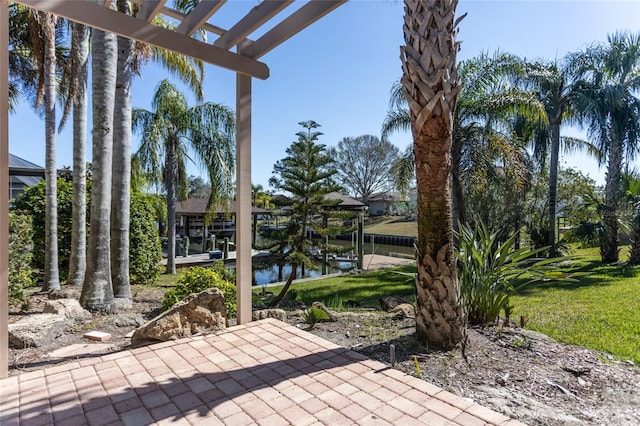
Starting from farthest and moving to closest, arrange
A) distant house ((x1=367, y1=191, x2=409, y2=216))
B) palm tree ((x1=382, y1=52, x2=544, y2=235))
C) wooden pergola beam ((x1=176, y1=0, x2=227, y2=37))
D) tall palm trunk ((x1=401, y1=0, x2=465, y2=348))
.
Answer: distant house ((x1=367, y1=191, x2=409, y2=216))
palm tree ((x1=382, y1=52, x2=544, y2=235))
tall palm trunk ((x1=401, y1=0, x2=465, y2=348))
wooden pergola beam ((x1=176, y1=0, x2=227, y2=37))

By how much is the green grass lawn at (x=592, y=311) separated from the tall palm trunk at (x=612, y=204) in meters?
2.09

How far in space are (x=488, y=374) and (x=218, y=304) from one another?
2816 mm

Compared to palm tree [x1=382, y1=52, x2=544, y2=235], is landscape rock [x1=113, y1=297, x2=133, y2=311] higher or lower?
lower

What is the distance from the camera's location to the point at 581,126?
1223cm

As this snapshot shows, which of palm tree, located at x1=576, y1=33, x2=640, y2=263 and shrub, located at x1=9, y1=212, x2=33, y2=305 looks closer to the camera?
shrub, located at x1=9, y1=212, x2=33, y2=305

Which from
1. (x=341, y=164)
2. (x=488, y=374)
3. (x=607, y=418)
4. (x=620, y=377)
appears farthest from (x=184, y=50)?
(x=341, y=164)

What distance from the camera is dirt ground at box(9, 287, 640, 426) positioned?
2348 mm

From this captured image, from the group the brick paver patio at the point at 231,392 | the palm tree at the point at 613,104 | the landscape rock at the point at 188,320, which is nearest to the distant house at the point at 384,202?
the palm tree at the point at 613,104

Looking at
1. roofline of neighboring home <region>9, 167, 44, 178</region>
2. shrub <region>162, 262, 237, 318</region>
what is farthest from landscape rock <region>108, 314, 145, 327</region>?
roofline of neighboring home <region>9, 167, 44, 178</region>

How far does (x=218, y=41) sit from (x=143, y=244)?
632cm

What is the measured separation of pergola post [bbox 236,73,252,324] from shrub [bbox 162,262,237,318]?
942mm

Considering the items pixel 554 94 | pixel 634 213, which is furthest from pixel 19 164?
pixel 634 213

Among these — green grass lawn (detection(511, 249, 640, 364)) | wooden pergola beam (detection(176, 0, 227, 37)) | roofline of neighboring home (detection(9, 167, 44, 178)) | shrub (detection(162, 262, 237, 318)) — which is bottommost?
green grass lawn (detection(511, 249, 640, 364))

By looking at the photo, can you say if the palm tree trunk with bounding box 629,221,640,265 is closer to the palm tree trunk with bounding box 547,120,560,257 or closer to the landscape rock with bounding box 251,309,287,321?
the palm tree trunk with bounding box 547,120,560,257
